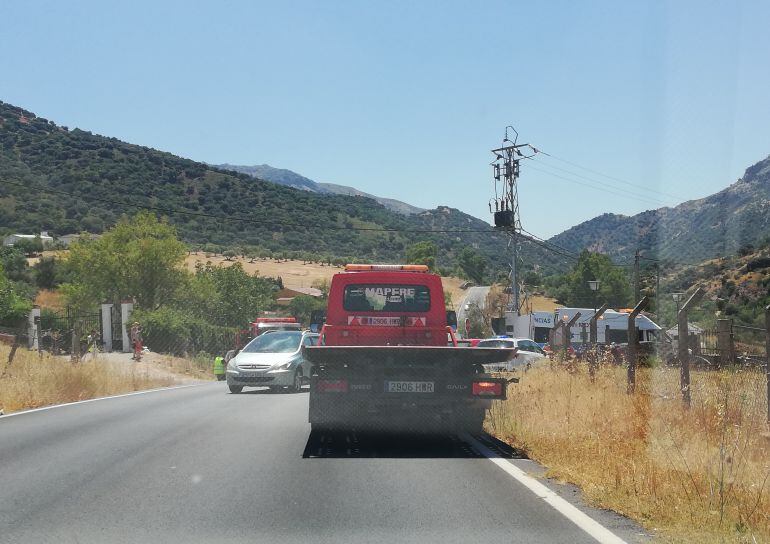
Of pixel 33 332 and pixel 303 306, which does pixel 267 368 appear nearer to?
pixel 33 332

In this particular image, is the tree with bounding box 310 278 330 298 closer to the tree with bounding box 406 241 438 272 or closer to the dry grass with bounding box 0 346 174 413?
the tree with bounding box 406 241 438 272

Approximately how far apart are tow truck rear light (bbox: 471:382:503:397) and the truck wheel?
36.8 ft

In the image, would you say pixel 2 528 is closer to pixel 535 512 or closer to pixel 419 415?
pixel 535 512

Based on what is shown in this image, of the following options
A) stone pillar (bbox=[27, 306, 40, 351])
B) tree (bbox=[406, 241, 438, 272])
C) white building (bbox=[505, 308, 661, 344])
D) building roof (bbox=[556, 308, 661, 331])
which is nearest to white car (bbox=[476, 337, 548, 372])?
white building (bbox=[505, 308, 661, 344])

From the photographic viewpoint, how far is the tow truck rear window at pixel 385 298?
13742mm

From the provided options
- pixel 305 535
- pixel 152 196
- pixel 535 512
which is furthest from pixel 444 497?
pixel 152 196

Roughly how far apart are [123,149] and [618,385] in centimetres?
9542

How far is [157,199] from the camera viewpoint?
295 feet

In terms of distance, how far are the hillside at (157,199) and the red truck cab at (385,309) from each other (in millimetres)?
68391

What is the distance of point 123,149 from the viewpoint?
10300 centimetres

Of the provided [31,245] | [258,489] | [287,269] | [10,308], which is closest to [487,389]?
[258,489]

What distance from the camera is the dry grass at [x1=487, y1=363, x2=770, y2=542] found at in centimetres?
675

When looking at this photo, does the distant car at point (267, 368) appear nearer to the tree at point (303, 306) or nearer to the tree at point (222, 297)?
the tree at point (222, 297)

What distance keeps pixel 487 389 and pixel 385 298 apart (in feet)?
10.3
